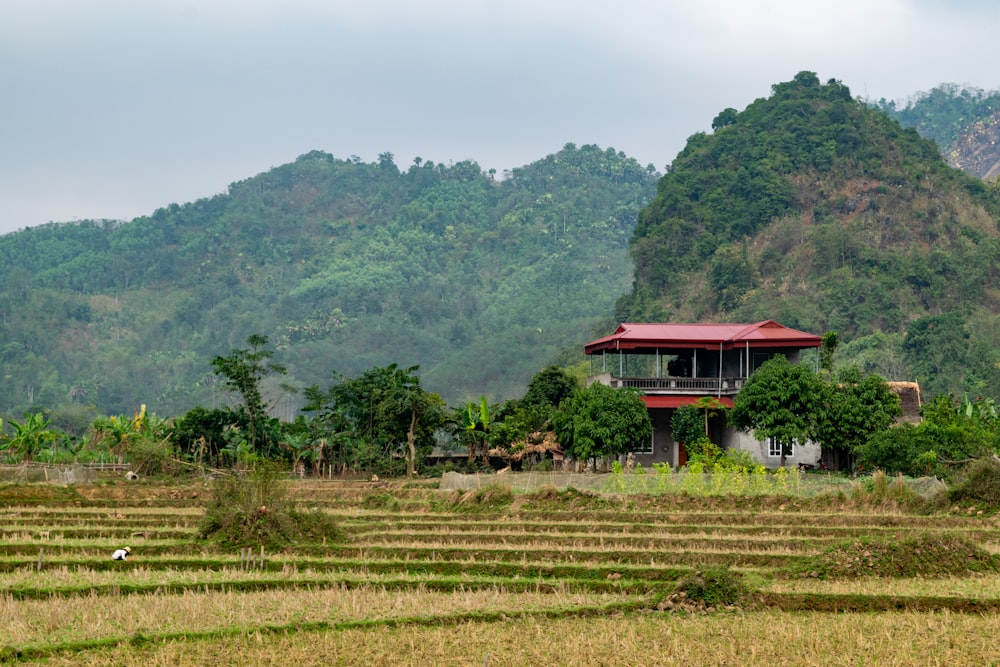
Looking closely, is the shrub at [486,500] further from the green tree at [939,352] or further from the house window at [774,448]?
the green tree at [939,352]

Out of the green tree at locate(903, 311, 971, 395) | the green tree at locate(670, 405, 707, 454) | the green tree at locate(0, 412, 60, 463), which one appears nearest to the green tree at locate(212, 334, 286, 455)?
the green tree at locate(0, 412, 60, 463)

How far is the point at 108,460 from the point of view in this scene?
45.3m

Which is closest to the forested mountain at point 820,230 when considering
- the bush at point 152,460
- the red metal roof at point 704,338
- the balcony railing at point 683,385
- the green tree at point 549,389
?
the red metal roof at point 704,338

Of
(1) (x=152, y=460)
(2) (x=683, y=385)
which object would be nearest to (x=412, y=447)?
(1) (x=152, y=460)

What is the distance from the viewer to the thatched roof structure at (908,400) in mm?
44625

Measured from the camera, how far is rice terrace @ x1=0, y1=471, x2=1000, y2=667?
14.2 m

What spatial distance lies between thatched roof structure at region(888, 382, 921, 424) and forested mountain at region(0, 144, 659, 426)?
55631 mm

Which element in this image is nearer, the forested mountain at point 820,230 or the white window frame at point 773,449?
the white window frame at point 773,449

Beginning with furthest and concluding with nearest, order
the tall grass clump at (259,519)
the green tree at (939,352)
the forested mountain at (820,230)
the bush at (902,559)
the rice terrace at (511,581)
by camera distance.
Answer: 1. the forested mountain at (820,230)
2. the green tree at (939,352)
3. the tall grass clump at (259,519)
4. the bush at (902,559)
5. the rice terrace at (511,581)

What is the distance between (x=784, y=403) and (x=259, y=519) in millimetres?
21891

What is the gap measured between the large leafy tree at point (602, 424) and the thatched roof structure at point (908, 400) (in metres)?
10.3

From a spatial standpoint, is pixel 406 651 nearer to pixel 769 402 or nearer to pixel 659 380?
pixel 769 402

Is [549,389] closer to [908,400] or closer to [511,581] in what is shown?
[908,400]

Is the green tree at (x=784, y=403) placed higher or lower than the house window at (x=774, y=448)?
higher
